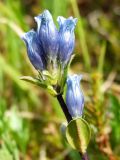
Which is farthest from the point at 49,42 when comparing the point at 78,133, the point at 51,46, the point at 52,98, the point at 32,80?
the point at 52,98

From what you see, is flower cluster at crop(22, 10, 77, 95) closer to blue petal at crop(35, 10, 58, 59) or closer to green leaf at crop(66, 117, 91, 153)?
blue petal at crop(35, 10, 58, 59)

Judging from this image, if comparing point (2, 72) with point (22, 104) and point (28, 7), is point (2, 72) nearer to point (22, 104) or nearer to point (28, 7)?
point (22, 104)

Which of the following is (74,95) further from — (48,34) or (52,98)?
(52,98)

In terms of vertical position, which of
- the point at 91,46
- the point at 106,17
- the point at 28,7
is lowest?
A: the point at 91,46

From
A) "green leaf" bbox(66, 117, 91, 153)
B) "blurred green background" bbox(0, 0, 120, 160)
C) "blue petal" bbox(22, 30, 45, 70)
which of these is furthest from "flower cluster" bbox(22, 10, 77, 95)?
"blurred green background" bbox(0, 0, 120, 160)

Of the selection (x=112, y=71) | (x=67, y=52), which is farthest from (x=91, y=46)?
(x=67, y=52)
